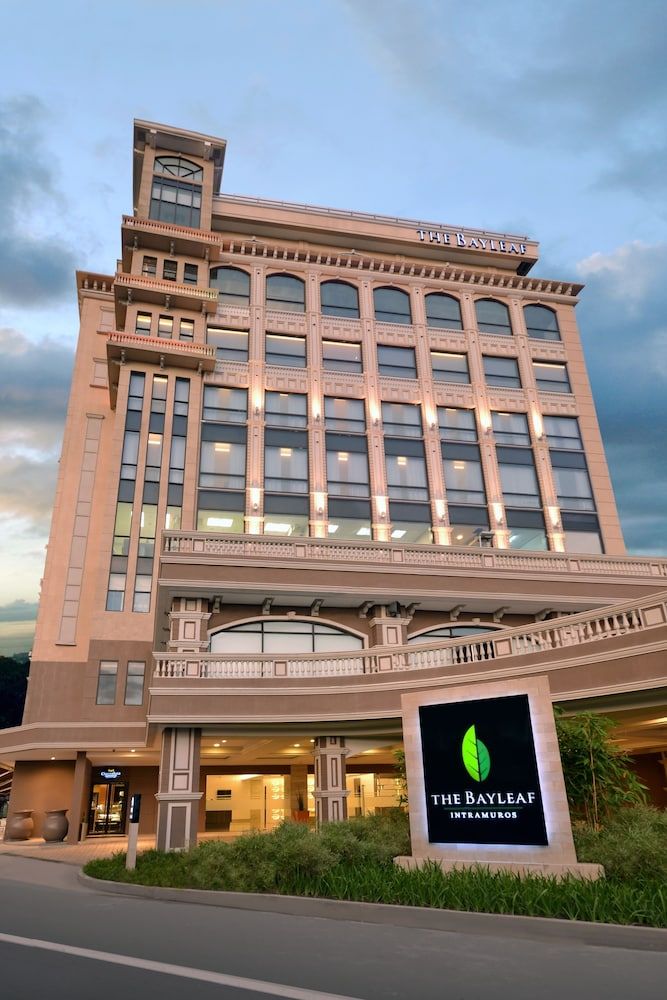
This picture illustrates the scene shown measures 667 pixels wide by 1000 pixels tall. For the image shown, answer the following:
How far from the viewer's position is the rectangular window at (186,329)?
36750 mm

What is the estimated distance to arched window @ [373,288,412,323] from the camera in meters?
40.1

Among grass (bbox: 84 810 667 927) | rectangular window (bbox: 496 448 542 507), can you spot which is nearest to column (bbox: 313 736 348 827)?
grass (bbox: 84 810 667 927)

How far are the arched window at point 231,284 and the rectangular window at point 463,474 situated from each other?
14.7 meters

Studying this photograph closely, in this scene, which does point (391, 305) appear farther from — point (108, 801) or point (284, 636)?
point (108, 801)

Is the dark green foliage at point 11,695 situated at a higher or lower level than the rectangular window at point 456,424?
lower

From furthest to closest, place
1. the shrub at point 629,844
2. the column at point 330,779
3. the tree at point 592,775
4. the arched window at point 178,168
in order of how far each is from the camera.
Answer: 1. the arched window at point 178,168
2. the column at point 330,779
3. the tree at point 592,775
4. the shrub at point 629,844

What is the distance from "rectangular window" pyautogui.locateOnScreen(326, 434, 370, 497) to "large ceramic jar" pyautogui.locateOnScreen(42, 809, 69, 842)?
19.6 meters

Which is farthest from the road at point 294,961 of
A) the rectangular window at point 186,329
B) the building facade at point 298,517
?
the rectangular window at point 186,329

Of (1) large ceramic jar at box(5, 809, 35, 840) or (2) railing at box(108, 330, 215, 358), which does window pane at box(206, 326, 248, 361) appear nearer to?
(2) railing at box(108, 330, 215, 358)

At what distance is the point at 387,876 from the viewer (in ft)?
39.7

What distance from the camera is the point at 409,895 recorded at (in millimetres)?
11117

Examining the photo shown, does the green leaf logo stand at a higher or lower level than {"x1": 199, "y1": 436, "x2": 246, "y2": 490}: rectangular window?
lower

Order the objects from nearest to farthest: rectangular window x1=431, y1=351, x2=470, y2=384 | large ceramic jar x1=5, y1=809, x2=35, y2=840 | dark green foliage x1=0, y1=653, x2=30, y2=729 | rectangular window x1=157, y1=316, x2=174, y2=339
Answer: large ceramic jar x1=5, y1=809, x2=35, y2=840, rectangular window x1=157, y1=316, x2=174, y2=339, rectangular window x1=431, y1=351, x2=470, y2=384, dark green foliage x1=0, y1=653, x2=30, y2=729

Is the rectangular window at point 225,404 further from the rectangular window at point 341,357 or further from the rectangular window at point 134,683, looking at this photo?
the rectangular window at point 134,683
